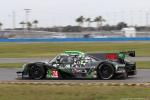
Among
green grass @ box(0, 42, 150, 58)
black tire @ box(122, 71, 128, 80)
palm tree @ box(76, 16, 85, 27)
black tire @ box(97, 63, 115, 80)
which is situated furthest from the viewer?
palm tree @ box(76, 16, 85, 27)

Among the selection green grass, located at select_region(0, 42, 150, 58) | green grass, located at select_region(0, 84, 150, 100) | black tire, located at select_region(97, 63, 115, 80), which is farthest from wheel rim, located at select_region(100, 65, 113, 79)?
green grass, located at select_region(0, 42, 150, 58)

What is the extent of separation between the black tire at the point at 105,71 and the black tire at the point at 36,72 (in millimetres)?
2198

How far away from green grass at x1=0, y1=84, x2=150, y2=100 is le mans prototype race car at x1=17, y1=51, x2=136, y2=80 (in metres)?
3.64

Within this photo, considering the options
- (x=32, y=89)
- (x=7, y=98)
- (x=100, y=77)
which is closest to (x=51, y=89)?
(x=32, y=89)

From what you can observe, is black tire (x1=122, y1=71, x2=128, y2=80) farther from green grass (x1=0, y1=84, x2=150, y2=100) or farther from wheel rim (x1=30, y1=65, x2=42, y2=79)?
green grass (x1=0, y1=84, x2=150, y2=100)

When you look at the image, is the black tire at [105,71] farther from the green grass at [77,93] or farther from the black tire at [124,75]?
the green grass at [77,93]

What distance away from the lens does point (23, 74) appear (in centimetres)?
1842

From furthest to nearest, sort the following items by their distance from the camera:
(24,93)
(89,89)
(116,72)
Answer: (116,72) < (89,89) < (24,93)

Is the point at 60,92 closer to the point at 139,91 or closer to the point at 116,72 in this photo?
the point at 139,91

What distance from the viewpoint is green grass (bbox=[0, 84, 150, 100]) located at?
1157 cm

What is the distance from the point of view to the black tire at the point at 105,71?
17484mm

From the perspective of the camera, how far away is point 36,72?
59.9 ft

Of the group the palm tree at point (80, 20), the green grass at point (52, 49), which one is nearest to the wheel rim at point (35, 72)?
the green grass at point (52, 49)

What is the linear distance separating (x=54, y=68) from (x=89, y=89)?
4812 millimetres
